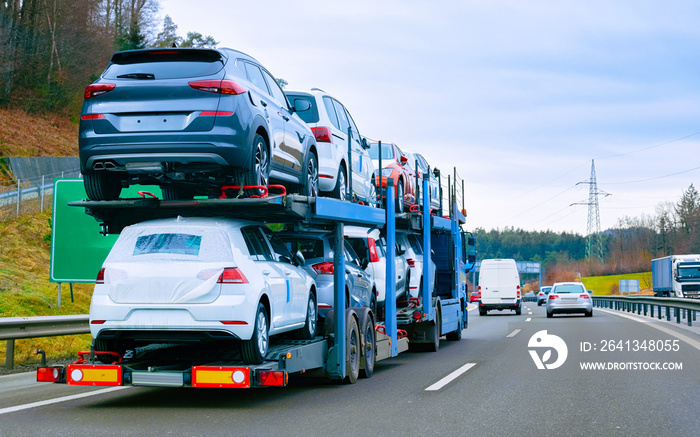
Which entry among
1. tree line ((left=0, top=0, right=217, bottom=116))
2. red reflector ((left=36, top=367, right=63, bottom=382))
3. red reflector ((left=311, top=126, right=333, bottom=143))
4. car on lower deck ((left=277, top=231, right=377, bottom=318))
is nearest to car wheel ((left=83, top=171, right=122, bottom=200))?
red reflector ((left=36, top=367, right=63, bottom=382))

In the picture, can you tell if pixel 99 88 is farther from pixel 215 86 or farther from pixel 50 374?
pixel 50 374

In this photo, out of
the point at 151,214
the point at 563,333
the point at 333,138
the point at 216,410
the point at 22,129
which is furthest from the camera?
the point at 22,129

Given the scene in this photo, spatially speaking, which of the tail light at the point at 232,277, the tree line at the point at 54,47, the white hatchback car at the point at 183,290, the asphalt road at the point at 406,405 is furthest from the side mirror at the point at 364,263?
the tree line at the point at 54,47

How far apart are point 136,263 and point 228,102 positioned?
6.01ft

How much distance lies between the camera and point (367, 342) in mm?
11594

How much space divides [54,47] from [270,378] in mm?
58414

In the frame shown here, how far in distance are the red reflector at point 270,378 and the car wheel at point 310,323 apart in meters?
1.90

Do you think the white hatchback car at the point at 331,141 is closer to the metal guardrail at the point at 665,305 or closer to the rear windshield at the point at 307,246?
the rear windshield at the point at 307,246

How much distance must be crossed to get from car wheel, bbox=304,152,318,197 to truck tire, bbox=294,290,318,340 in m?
1.46

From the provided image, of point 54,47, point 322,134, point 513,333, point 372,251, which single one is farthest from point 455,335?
point 54,47

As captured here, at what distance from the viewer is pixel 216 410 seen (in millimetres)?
8586

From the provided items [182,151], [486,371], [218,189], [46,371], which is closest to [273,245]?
[218,189]

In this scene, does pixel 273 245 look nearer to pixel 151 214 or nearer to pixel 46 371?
pixel 151 214

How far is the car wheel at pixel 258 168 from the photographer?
880cm
